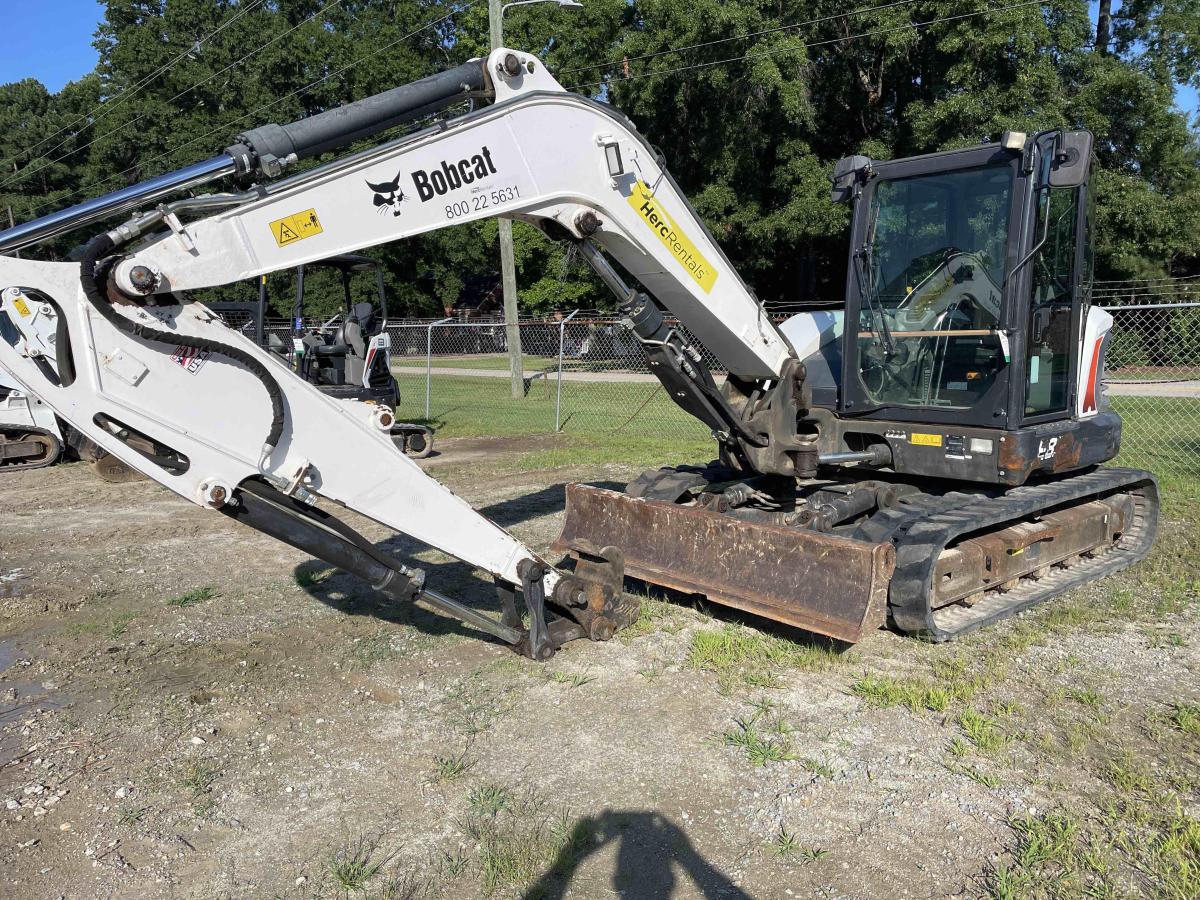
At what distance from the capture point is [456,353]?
1303 inches

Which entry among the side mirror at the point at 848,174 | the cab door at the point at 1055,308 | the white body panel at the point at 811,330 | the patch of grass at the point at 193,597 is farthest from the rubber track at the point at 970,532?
the patch of grass at the point at 193,597

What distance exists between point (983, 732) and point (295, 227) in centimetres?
361

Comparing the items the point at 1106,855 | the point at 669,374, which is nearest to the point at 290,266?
the point at 669,374

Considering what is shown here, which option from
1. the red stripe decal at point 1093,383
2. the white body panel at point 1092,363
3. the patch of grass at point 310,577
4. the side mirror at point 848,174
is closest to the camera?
the side mirror at point 848,174

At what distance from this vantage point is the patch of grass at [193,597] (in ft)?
19.7

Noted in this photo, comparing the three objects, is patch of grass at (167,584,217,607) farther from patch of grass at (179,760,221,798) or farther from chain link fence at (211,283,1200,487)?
chain link fence at (211,283,1200,487)

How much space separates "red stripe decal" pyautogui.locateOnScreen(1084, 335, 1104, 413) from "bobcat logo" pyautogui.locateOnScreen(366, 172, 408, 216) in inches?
184

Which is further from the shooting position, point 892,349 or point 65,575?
point 65,575

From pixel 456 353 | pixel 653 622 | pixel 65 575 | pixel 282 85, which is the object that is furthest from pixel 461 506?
pixel 282 85

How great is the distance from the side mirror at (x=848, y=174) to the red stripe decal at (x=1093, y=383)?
2036mm

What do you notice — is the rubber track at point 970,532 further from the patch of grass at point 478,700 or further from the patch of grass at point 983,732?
the patch of grass at point 478,700

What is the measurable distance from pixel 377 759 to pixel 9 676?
97.0 inches

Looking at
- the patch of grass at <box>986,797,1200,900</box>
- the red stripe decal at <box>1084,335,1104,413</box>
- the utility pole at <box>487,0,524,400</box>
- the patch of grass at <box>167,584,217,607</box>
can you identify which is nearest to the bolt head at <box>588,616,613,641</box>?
the patch of grass at <box>986,797,1200,900</box>

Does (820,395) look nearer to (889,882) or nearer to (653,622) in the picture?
(653,622)
